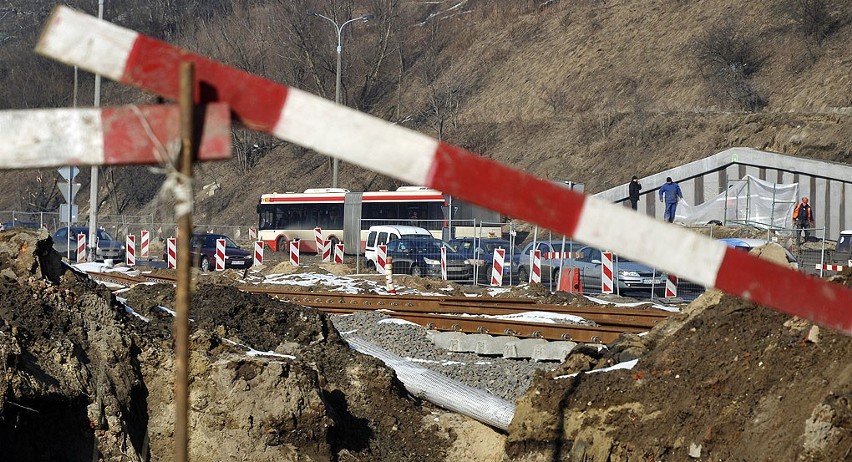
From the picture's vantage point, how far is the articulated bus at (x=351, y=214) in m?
36.4

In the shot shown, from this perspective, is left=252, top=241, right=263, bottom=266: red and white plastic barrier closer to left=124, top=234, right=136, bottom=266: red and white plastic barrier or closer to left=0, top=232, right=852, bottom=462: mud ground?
left=124, top=234, right=136, bottom=266: red and white plastic barrier

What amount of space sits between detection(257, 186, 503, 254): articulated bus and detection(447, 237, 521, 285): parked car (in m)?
1.95

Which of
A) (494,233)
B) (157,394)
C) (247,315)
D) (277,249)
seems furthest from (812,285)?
(277,249)

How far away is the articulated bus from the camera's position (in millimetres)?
36438

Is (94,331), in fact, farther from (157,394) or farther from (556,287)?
(556,287)

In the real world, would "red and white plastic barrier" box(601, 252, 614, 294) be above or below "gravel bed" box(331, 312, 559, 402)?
above

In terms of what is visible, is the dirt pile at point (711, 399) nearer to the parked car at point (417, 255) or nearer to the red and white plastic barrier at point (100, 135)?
the red and white plastic barrier at point (100, 135)

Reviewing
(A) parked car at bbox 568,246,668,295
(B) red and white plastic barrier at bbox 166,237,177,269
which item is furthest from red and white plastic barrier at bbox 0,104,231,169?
(B) red and white plastic barrier at bbox 166,237,177,269

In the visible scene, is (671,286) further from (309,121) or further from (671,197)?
(309,121)

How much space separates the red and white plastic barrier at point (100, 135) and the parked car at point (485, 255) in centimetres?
2422

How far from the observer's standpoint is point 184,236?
351 centimetres

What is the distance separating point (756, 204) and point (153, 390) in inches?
1006

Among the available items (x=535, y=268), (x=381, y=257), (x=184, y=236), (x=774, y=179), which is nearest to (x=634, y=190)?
(x=774, y=179)

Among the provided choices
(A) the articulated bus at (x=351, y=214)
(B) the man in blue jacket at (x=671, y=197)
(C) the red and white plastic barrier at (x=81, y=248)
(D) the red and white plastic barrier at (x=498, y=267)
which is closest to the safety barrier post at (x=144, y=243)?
(C) the red and white plastic barrier at (x=81, y=248)
